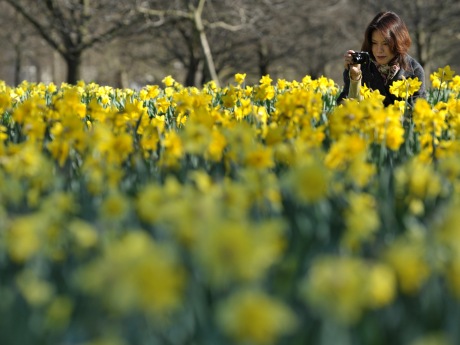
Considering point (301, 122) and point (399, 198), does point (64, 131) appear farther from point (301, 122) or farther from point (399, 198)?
point (399, 198)

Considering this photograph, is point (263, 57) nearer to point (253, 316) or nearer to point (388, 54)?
point (388, 54)

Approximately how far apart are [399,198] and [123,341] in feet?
3.77

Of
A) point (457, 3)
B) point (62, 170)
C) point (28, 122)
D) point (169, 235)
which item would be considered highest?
point (457, 3)

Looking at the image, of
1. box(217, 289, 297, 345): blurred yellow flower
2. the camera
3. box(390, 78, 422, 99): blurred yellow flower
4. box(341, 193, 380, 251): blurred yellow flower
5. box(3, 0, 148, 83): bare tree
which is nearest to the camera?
box(217, 289, 297, 345): blurred yellow flower

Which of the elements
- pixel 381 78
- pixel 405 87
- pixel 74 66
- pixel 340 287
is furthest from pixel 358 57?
pixel 74 66

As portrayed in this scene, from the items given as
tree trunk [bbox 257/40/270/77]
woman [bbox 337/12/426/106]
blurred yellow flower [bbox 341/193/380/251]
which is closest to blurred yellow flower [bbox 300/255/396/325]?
blurred yellow flower [bbox 341/193/380/251]

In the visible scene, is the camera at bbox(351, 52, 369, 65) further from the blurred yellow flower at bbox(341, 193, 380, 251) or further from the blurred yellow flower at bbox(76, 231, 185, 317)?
the blurred yellow flower at bbox(76, 231, 185, 317)

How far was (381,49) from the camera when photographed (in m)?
5.07

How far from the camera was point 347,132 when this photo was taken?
107 inches

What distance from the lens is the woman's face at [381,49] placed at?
16.5 feet

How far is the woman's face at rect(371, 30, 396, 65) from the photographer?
502 centimetres

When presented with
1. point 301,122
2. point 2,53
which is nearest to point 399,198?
point 301,122

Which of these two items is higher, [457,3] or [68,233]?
[457,3]

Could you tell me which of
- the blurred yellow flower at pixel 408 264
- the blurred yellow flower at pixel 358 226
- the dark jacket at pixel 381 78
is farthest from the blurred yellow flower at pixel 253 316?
the dark jacket at pixel 381 78
